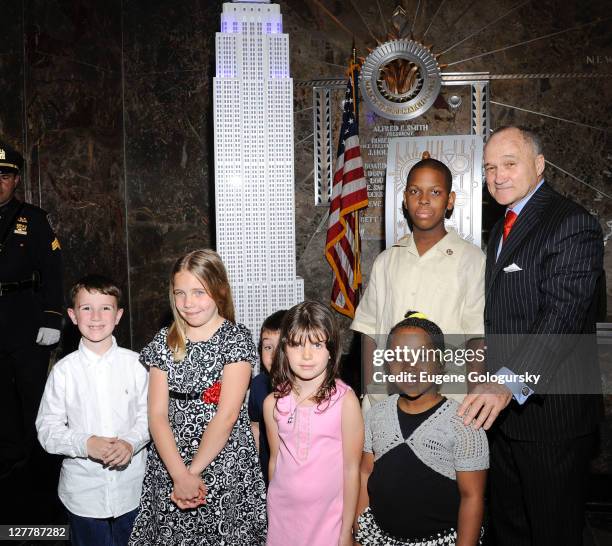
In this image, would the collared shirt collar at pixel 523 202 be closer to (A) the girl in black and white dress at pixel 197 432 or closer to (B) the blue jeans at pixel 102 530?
(A) the girl in black and white dress at pixel 197 432

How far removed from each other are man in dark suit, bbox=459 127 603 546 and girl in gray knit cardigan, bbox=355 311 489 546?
26 centimetres

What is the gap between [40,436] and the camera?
255 centimetres

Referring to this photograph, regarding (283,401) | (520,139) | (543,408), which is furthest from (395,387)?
(520,139)

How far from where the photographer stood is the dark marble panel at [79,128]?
527 cm

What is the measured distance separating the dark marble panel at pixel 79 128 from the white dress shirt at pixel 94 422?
2.83m

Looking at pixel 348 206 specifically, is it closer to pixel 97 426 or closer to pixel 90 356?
pixel 90 356

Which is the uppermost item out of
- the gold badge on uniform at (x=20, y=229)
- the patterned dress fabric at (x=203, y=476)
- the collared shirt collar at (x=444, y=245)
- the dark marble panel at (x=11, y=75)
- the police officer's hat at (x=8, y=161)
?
the dark marble panel at (x=11, y=75)

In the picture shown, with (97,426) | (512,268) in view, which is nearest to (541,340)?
(512,268)

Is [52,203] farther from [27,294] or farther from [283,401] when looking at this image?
[283,401]

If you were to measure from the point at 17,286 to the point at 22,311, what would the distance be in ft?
0.56

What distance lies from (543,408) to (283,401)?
3.38 feet

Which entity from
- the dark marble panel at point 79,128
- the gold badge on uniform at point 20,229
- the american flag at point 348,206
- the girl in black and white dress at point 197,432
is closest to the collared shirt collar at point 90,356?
the girl in black and white dress at point 197,432

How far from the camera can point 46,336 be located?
165 inches

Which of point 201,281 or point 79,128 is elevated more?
point 79,128
